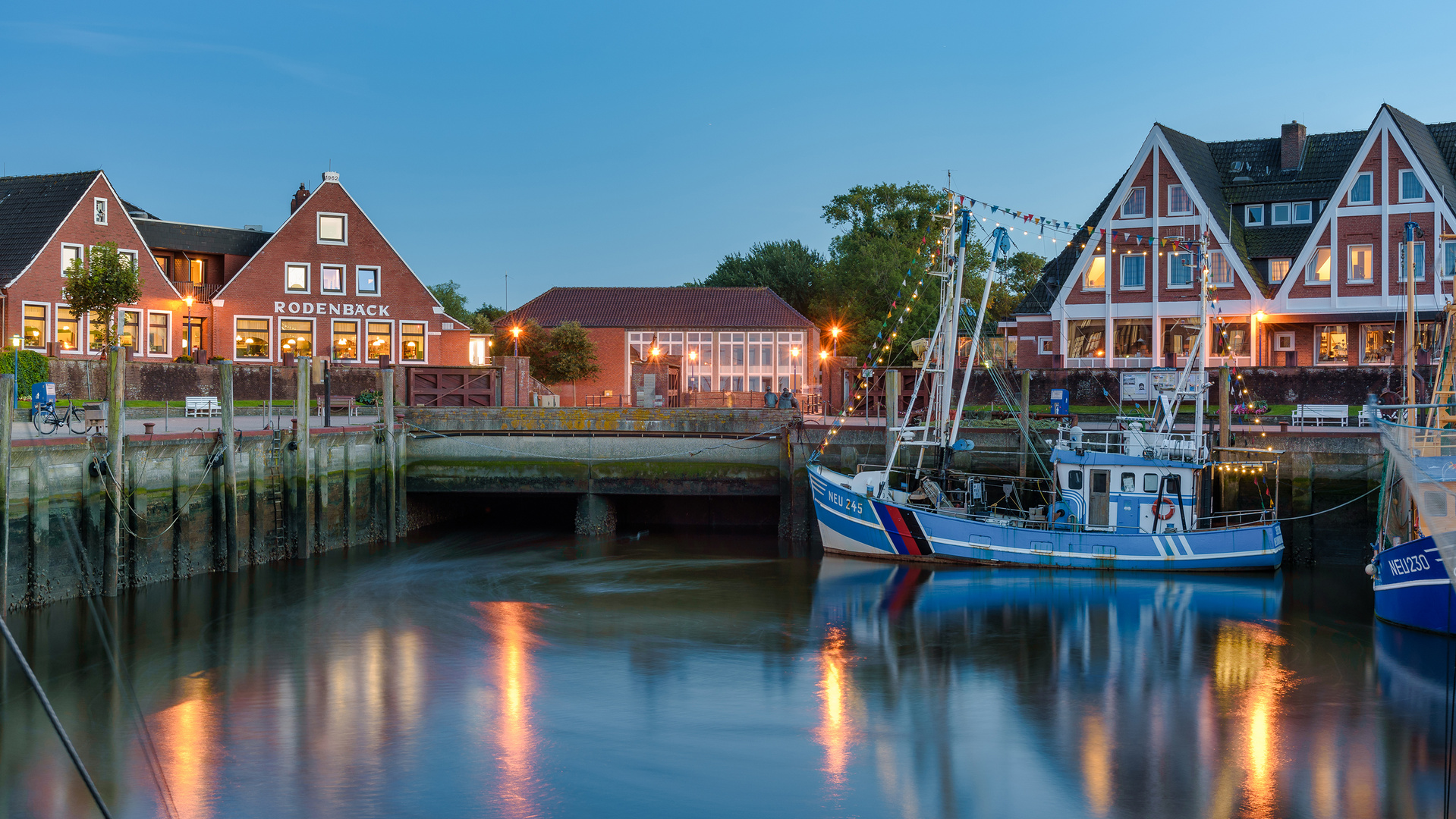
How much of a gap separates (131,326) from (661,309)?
83.7 feet

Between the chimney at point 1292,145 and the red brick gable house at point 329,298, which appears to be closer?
the chimney at point 1292,145

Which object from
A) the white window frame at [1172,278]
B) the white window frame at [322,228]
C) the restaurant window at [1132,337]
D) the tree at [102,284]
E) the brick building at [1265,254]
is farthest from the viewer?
the white window frame at [322,228]

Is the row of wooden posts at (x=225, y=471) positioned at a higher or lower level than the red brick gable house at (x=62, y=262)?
lower

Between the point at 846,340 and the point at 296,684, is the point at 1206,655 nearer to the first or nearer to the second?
the point at 296,684

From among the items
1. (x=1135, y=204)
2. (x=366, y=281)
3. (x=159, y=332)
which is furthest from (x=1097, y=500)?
(x=159, y=332)

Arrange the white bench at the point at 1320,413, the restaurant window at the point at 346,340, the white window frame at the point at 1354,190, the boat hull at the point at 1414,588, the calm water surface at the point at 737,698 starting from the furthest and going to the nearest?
1. the restaurant window at the point at 346,340
2. the white window frame at the point at 1354,190
3. the white bench at the point at 1320,413
4. the boat hull at the point at 1414,588
5. the calm water surface at the point at 737,698

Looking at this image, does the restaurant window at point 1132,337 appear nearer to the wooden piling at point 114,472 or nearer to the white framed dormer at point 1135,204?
the white framed dormer at point 1135,204

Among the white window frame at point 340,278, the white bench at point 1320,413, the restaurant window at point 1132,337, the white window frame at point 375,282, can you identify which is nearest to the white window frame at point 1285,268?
the restaurant window at point 1132,337

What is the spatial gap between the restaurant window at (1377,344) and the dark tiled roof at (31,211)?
49.4m

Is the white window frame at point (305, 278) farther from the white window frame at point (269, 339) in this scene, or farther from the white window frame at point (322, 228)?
the white window frame at point (269, 339)

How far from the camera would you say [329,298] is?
166ft

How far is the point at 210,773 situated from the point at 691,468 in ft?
63.8

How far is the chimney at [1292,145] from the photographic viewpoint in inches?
1831

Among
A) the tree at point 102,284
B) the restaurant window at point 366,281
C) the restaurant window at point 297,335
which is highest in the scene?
the restaurant window at point 366,281
